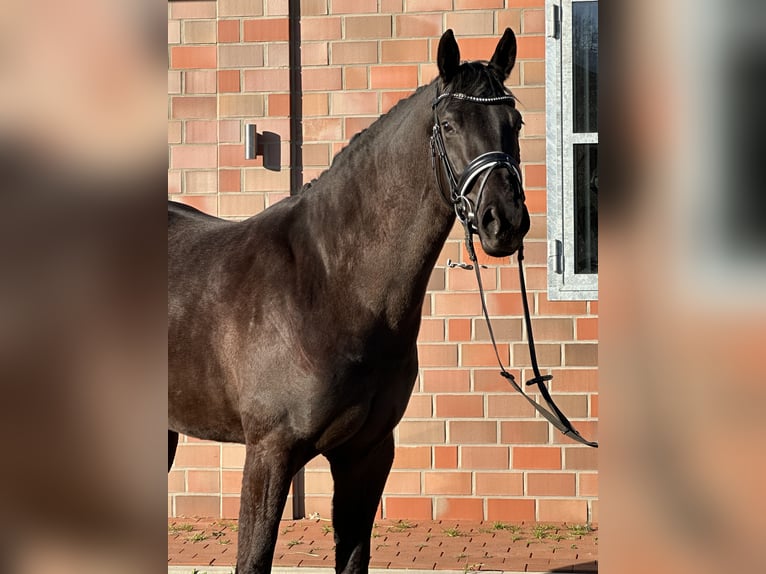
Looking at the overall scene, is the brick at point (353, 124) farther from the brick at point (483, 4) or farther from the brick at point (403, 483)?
the brick at point (403, 483)

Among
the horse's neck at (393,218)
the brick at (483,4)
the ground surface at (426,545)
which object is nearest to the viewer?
the horse's neck at (393,218)

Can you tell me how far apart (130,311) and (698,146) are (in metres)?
0.32

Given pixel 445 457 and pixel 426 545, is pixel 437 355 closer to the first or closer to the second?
pixel 445 457

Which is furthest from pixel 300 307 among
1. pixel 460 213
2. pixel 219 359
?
pixel 460 213

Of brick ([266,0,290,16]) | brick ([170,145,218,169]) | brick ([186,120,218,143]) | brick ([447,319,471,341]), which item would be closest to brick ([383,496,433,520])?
brick ([447,319,471,341])

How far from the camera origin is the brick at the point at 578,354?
16.9ft

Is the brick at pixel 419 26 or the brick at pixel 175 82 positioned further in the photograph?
the brick at pixel 175 82

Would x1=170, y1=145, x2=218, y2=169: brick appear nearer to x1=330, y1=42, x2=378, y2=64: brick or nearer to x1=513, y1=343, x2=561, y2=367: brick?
x1=330, y1=42, x2=378, y2=64: brick

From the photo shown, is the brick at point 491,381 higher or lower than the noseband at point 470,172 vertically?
lower

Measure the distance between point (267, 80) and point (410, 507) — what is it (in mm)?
2494

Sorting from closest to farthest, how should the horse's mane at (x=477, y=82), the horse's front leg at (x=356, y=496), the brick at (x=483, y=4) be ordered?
1. the horse's mane at (x=477, y=82)
2. the horse's front leg at (x=356, y=496)
3. the brick at (x=483, y=4)

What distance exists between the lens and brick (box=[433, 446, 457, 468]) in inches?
207

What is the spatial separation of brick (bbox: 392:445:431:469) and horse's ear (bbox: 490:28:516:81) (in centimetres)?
280

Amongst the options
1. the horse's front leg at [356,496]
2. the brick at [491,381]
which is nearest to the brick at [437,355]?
the brick at [491,381]
